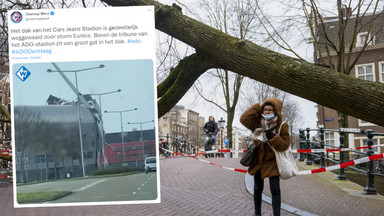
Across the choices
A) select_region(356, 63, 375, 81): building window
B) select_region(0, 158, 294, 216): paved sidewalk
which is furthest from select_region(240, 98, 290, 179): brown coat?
select_region(356, 63, 375, 81): building window

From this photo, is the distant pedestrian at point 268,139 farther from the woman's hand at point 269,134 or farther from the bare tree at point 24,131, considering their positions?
the bare tree at point 24,131

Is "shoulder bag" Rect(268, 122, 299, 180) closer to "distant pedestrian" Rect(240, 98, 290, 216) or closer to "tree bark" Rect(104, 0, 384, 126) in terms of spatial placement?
"distant pedestrian" Rect(240, 98, 290, 216)

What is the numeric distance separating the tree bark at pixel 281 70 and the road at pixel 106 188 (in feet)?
6.12

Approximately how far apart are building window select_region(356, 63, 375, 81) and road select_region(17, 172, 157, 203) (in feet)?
93.3

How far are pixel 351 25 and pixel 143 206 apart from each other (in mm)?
28830

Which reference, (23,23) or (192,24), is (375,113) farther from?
(23,23)

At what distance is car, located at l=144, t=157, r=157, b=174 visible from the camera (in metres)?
3.85

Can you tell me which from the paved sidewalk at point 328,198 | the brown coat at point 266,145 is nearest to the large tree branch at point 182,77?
the brown coat at point 266,145

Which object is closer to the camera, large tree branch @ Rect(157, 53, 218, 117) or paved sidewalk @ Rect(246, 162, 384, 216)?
large tree branch @ Rect(157, 53, 218, 117)

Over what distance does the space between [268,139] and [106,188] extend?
1.90 m

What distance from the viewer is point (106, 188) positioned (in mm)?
3865

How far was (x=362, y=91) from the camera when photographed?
4543 mm

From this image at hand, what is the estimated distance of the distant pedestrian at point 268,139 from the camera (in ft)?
15.5

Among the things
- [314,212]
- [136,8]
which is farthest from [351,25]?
[136,8]
